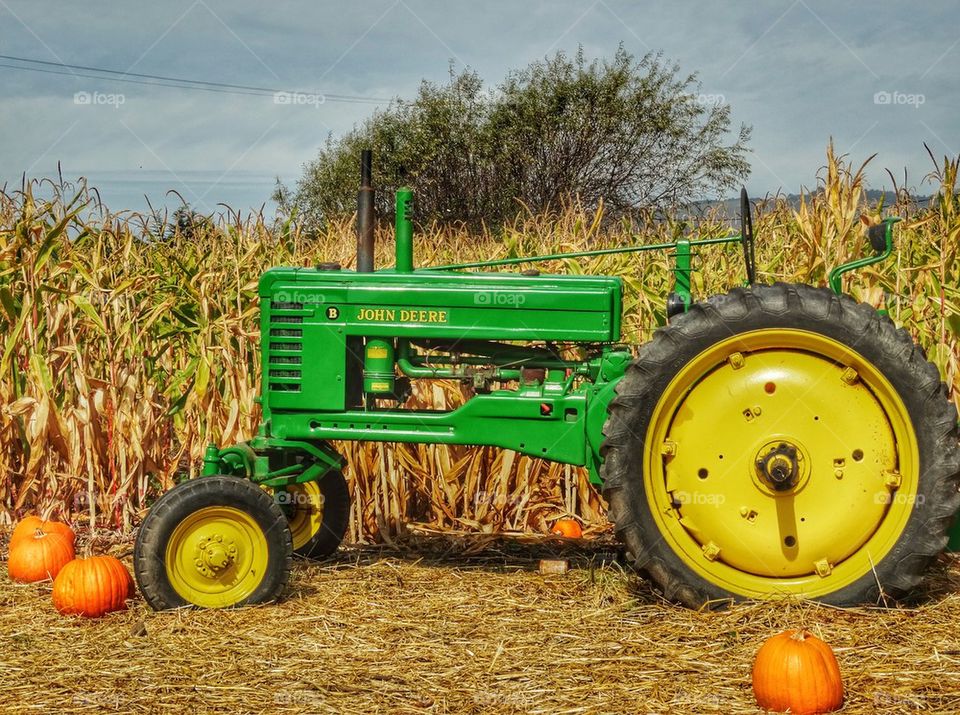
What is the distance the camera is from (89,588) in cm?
452

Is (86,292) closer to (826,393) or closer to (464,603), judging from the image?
(464,603)

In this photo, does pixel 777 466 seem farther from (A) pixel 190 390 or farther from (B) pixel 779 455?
(A) pixel 190 390

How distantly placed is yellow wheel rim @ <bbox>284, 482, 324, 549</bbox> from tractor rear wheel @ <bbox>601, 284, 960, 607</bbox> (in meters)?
1.74

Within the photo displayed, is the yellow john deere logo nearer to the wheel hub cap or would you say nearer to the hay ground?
the hay ground

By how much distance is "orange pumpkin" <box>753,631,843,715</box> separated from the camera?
3.35m

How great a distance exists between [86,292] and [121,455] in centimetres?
104

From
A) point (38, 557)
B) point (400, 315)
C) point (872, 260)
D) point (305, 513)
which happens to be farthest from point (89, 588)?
point (872, 260)

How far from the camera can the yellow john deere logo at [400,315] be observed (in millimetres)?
4750

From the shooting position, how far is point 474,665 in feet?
12.6

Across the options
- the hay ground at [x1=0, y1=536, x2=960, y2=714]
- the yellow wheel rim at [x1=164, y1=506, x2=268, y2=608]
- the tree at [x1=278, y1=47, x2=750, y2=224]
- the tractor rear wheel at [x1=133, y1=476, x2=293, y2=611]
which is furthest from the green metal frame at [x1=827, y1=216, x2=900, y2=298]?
the tree at [x1=278, y1=47, x2=750, y2=224]

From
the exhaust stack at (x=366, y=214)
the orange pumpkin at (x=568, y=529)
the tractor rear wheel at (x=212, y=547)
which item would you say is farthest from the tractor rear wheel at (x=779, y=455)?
the orange pumpkin at (x=568, y=529)

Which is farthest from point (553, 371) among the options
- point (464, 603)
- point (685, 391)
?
point (464, 603)

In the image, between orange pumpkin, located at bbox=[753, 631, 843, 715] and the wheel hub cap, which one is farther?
the wheel hub cap

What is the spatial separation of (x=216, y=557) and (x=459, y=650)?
116 cm
